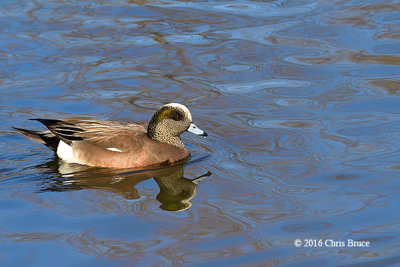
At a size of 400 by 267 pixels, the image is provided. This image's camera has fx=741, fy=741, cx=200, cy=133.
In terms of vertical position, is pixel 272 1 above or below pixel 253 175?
above

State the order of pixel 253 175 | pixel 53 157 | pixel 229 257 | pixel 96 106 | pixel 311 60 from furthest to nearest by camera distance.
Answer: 1. pixel 311 60
2. pixel 96 106
3. pixel 53 157
4. pixel 253 175
5. pixel 229 257

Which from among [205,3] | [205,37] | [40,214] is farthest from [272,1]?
[40,214]

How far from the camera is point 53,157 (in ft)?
26.0

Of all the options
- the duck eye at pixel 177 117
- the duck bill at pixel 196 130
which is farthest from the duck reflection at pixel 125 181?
the duck eye at pixel 177 117

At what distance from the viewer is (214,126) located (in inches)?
336

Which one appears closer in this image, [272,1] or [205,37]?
[205,37]

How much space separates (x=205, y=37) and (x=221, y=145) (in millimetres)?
3860

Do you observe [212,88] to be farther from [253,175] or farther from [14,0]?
[14,0]

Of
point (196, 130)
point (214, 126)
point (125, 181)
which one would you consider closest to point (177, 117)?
point (196, 130)

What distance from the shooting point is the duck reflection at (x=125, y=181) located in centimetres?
674

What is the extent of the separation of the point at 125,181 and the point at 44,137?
48.5 inches

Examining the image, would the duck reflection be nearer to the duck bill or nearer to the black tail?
the black tail

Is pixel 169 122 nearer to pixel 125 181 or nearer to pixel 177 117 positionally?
pixel 177 117

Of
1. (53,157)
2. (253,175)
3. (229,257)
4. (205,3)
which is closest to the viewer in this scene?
(229,257)
